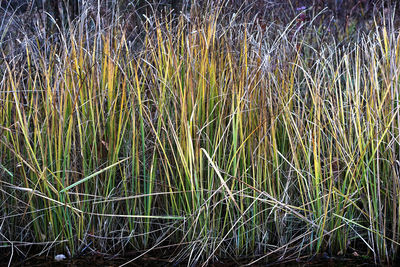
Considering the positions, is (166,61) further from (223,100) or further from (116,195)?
(116,195)

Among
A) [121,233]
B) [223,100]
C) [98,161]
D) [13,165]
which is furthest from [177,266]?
[13,165]

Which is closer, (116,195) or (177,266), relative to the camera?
(177,266)

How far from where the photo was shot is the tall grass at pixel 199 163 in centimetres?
224

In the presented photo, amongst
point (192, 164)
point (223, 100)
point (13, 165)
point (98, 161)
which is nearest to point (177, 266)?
point (192, 164)

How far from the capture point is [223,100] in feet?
8.09

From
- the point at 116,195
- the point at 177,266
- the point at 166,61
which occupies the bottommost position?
the point at 177,266

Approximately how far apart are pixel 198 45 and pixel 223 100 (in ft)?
1.00

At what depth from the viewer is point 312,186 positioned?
2.33 m

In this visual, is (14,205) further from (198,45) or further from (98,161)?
(198,45)

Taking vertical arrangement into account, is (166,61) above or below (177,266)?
above

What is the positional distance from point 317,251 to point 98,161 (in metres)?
1.13

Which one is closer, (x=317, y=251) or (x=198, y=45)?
(x=317, y=251)

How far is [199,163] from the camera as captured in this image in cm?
236

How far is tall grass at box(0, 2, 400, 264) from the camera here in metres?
2.24
